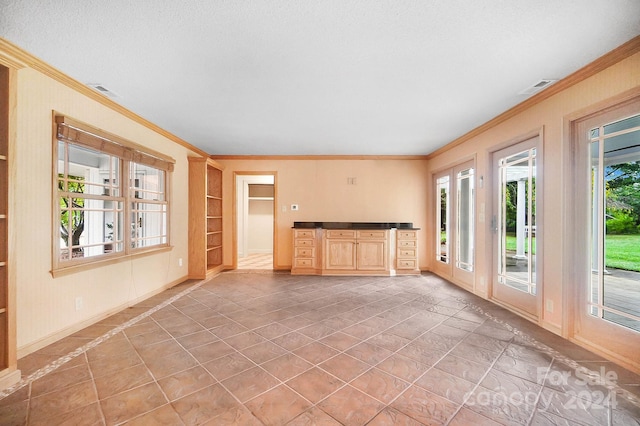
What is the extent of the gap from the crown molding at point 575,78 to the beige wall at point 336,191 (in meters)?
2.01

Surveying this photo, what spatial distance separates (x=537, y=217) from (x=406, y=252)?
8.21ft

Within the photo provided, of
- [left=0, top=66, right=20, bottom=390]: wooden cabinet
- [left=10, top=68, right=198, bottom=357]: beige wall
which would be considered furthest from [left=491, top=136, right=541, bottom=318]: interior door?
[left=10, top=68, right=198, bottom=357]: beige wall

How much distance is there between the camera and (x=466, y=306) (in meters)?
3.37

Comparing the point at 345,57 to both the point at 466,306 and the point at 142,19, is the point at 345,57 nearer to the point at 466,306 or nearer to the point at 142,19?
the point at 142,19

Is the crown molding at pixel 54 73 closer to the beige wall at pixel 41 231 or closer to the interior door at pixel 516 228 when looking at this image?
the beige wall at pixel 41 231

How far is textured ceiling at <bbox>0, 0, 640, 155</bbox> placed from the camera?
163cm

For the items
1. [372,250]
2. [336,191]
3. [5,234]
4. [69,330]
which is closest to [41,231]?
[5,234]

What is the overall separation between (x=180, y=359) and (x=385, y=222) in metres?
4.50

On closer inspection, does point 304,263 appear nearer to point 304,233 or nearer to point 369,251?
point 304,233

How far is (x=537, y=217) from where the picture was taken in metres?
2.86

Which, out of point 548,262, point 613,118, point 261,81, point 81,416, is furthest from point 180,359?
point 613,118

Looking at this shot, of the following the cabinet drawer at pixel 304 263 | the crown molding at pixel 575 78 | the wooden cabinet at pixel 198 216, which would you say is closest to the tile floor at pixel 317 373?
the wooden cabinet at pixel 198 216

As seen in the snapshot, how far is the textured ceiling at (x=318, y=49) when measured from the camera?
1635 millimetres

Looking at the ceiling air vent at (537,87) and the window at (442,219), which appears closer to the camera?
the ceiling air vent at (537,87)
